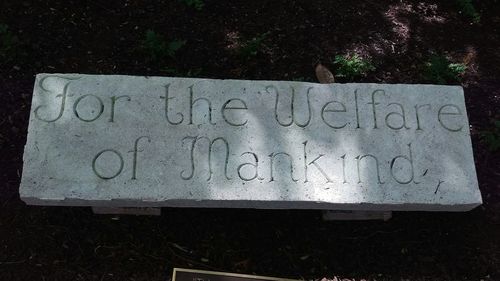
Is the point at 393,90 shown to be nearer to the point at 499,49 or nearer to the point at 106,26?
the point at 499,49

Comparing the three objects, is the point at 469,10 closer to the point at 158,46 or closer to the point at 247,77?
the point at 247,77

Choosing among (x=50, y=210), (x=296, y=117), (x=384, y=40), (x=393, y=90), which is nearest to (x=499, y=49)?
(x=384, y=40)

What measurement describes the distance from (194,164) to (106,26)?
6.32 ft

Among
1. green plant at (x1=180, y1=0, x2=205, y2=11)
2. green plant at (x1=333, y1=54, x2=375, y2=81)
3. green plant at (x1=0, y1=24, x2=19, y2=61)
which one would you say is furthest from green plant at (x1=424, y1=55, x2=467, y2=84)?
green plant at (x1=0, y1=24, x2=19, y2=61)

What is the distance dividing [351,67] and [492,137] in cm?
124

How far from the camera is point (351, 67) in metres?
4.50

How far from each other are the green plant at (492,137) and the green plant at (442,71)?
20.6 inches

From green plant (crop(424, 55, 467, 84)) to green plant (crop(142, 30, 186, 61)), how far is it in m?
2.08

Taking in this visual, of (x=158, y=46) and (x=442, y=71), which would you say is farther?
(x=442, y=71)

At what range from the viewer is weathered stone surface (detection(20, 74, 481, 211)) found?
3232 millimetres

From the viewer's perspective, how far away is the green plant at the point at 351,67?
4496 millimetres

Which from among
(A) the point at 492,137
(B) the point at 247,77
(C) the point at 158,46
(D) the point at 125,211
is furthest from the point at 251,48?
(A) the point at 492,137

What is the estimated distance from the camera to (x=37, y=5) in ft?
15.2

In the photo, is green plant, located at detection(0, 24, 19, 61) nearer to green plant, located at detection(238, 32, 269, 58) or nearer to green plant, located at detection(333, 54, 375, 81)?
green plant, located at detection(238, 32, 269, 58)
